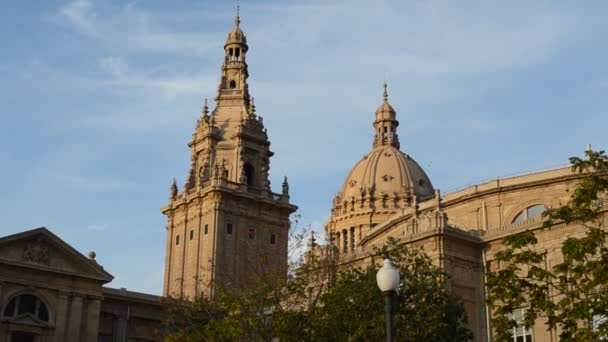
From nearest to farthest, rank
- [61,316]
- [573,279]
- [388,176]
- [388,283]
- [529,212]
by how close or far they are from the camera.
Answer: [388,283]
[573,279]
[61,316]
[529,212]
[388,176]

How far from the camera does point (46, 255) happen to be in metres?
64.6

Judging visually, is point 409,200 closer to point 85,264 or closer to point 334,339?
point 85,264

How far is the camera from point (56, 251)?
213ft

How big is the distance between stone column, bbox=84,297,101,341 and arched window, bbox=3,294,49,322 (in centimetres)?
291

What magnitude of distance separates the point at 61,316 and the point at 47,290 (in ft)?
6.59

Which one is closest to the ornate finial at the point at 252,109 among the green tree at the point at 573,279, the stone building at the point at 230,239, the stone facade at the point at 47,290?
the stone building at the point at 230,239

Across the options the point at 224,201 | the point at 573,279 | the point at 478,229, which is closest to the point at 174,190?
the point at 224,201

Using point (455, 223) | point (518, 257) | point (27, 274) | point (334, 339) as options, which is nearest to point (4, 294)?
point (27, 274)

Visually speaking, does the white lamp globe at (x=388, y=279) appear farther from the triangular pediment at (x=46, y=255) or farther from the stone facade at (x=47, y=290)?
the triangular pediment at (x=46, y=255)

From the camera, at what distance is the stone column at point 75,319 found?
212 feet

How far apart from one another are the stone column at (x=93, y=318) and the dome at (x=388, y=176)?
210 ft

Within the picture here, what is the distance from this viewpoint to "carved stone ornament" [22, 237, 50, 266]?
209 ft

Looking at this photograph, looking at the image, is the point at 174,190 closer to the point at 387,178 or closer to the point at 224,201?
the point at 224,201

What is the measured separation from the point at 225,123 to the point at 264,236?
14.1 metres
